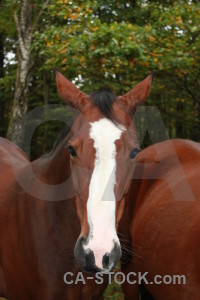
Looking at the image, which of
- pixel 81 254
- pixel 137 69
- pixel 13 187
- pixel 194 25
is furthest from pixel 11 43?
pixel 81 254

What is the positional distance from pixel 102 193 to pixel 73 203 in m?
0.63

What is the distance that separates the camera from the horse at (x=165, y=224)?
3.37 metres

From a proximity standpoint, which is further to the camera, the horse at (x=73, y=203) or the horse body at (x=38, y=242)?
the horse body at (x=38, y=242)

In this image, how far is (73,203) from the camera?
3004 mm

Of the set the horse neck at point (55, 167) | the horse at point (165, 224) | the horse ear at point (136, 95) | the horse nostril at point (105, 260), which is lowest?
the horse at point (165, 224)

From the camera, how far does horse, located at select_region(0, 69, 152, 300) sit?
94.7 inches

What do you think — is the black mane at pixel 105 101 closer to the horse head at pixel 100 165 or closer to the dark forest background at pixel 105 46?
the horse head at pixel 100 165

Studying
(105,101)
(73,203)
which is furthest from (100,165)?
(73,203)

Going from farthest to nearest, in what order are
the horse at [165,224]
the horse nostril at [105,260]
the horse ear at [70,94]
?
1. the horse at [165,224]
2. the horse ear at [70,94]
3. the horse nostril at [105,260]

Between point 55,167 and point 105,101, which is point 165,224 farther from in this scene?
point 105,101

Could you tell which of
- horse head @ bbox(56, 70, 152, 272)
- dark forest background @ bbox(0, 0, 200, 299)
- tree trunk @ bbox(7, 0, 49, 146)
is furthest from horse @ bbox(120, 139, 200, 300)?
tree trunk @ bbox(7, 0, 49, 146)

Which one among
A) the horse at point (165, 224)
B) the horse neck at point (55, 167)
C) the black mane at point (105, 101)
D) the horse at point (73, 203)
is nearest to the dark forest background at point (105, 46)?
the horse at point (165, 224)

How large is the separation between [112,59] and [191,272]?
15.3 feet

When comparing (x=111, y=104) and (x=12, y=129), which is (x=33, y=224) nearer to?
(x=111, y=104)
